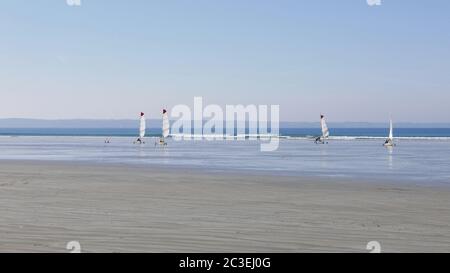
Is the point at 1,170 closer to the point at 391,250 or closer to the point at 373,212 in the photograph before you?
the point at 373,212

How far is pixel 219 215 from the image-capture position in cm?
1374

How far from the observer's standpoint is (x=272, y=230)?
1170 cm

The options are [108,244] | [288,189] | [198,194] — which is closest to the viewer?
[108,244]

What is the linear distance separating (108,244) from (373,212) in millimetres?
6823

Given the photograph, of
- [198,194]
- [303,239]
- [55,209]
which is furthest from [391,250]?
[198,194]

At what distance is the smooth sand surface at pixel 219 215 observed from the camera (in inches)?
405

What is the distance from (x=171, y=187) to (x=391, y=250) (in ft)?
37.6

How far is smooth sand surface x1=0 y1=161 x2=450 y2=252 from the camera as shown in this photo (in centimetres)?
1029
